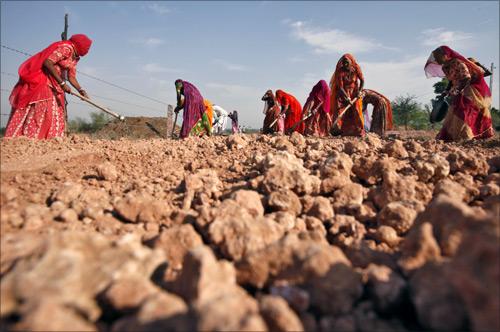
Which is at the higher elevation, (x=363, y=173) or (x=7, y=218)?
(x=363, y=173)

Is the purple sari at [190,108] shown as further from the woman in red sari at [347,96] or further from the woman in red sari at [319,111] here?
the woman in red sari at [347,96]

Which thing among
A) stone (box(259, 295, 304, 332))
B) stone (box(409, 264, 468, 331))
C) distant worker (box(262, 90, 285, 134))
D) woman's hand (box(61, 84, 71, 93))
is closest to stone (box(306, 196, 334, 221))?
stone (box(409, 264, 468, 331))

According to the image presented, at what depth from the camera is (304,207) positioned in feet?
6.18

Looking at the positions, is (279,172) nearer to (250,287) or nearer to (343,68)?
(250,287)

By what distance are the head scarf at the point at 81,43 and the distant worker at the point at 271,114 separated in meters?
4.94

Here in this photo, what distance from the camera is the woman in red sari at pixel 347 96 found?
6.77 m

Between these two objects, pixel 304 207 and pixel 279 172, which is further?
pixel 279 172

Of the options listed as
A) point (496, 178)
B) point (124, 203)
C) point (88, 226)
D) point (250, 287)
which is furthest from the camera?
point (496, 178)

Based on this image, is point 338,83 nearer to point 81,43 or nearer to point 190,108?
point 190,108

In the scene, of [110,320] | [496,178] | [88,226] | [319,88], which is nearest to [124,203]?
[88,226]

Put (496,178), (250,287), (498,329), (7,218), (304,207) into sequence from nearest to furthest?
(498,329) → (250,287) → (7,218) → (304,207) → (496,178)

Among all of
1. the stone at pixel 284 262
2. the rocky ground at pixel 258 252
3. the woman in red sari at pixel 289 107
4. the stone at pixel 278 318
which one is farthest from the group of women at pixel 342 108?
the stone at pixel 278 318

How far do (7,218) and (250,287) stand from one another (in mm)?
1231

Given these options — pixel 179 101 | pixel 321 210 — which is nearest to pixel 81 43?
pixel 179 101
